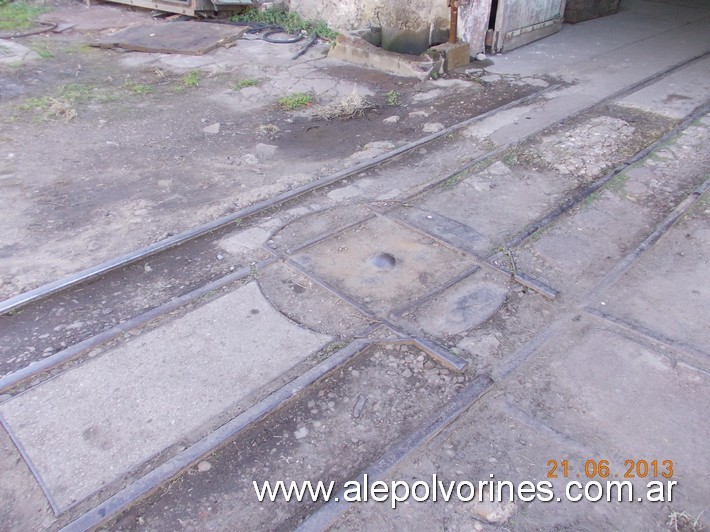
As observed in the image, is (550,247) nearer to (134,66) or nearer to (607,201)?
(607,201)

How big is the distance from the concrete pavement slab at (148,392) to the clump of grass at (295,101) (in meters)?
3.64

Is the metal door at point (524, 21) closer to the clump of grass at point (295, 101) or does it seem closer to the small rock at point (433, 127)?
the small rock at point (433, 127)

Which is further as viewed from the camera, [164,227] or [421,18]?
[421,18]

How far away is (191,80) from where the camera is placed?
279 inches

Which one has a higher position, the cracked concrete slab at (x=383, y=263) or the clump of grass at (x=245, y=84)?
the clump of grass at (x=245, y=84)

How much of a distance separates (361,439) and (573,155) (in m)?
3.87

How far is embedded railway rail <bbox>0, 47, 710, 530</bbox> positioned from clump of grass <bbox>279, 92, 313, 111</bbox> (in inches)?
81.5

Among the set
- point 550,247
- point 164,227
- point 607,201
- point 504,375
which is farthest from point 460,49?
point 504,375

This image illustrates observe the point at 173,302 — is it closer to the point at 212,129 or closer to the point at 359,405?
the point at 359,405

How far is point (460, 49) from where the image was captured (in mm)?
7512

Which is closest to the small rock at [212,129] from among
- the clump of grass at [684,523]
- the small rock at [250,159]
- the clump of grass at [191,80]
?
the small rock at [250,159]

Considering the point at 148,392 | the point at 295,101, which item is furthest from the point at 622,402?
the point at 295,101

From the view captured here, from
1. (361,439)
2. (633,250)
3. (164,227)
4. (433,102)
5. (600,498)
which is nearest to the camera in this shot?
(600,498)
